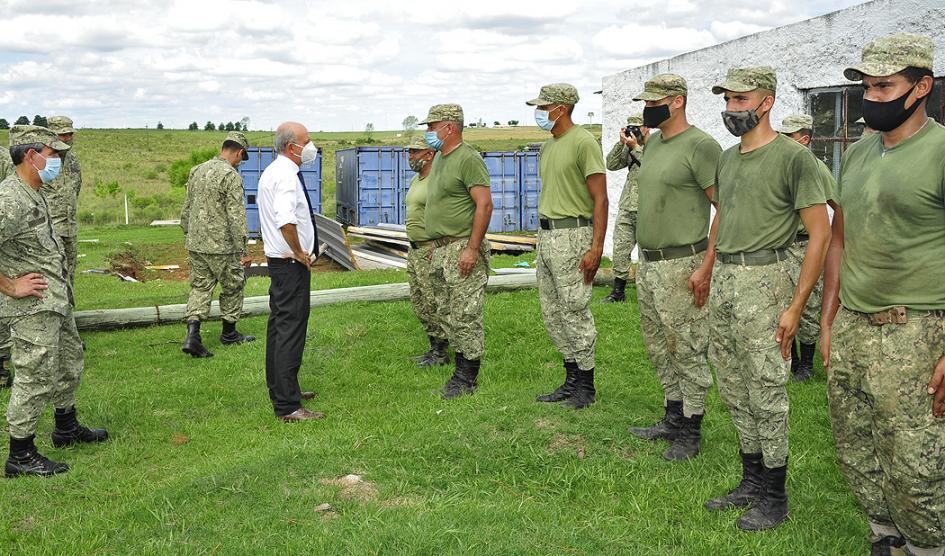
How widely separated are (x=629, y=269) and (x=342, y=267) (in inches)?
290

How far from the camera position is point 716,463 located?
16.1 ft

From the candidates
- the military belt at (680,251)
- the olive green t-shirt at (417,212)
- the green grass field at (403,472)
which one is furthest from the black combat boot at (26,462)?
the military belt at (680,251)

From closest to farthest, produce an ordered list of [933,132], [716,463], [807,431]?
[933,132] < [716,463] < [807,431]

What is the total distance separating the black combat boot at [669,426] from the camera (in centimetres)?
527

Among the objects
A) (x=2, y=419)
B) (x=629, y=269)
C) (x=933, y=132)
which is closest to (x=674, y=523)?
(x=933, y=132)

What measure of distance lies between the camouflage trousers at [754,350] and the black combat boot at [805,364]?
279cm

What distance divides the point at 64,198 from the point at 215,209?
1.64 m

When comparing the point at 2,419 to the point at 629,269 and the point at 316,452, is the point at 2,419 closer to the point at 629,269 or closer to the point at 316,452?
the point at 316,452

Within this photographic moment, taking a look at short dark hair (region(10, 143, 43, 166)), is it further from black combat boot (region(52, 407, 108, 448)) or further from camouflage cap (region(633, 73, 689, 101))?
camouflage cap (region(633, 73, 689, 101))

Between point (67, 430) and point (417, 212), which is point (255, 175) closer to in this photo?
point (417, 212)

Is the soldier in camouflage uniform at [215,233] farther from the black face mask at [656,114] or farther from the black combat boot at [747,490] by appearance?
the black combat boot at [747,490]

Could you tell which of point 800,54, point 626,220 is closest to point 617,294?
point 626,220

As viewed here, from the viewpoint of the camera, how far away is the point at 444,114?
258 inches

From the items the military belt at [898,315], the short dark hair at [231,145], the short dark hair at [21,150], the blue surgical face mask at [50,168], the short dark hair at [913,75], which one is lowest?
the military belt at [898,315]
